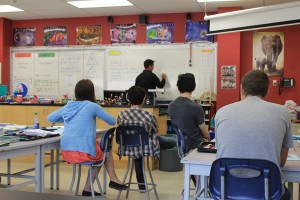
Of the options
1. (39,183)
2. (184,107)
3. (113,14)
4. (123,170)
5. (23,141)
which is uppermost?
(113,14)

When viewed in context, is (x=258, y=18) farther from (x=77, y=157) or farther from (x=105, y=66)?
(x=105, y=66)

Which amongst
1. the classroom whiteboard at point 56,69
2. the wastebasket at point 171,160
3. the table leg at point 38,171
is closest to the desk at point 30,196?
the table leg at point 38,171

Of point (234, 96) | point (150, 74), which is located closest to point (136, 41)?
point (150, 74)

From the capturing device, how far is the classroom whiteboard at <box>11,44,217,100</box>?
7.60 metres

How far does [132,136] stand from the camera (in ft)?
12.0

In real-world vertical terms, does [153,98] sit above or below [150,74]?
below

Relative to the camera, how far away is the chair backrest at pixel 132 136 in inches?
142

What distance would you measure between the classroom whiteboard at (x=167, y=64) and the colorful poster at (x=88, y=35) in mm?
371

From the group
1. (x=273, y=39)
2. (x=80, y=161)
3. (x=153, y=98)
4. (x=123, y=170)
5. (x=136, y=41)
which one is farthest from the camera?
(x=136, y=41)

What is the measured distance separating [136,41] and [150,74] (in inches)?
57.0

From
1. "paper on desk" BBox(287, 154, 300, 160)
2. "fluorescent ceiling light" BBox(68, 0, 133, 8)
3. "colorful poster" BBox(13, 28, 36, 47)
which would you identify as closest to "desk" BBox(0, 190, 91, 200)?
"paper on desk" BBox(287, 154, 300, 160)

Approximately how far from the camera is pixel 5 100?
21.6ft

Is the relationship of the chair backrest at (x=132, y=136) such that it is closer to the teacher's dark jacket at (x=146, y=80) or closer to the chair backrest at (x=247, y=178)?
the chair backrest at (x=247, y=178)

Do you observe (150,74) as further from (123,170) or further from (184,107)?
(184,107)
